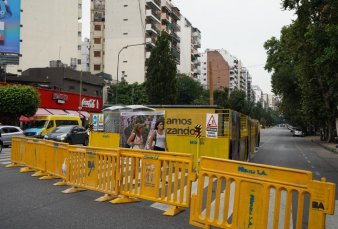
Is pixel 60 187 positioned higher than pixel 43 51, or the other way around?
pixel 43 51

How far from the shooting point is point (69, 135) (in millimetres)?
26125

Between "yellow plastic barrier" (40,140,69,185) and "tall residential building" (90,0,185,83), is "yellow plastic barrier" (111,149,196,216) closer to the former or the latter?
"yellow plastic barrier" (40,140,69,185)

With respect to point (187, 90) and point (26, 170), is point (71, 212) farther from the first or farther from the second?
point (187, 90)

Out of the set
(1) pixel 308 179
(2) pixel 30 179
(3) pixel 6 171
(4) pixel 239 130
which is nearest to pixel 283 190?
(1) pixel 308 179

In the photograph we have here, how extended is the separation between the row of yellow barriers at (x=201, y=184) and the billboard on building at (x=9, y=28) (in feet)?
117

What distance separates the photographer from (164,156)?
809 centimetres

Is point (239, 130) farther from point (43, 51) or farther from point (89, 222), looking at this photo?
point (43, 51)

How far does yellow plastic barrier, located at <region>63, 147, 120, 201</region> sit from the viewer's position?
29.1 ft

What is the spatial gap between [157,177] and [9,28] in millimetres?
42164

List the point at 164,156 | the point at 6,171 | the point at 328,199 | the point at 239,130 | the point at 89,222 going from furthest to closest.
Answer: the point at 239,130, the point at 6,171, the point at 164,156, the point at 89,222, the point at 328,199

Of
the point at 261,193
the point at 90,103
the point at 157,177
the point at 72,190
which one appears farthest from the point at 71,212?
the point at 90,103

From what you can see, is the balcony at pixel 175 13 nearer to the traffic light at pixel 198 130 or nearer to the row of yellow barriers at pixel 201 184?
the traffic light at pixel 198 130

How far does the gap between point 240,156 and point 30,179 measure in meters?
8.70

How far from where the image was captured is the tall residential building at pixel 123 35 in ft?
263
